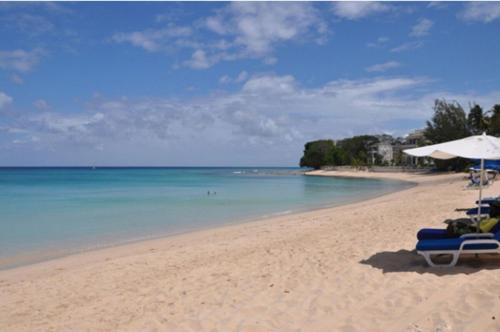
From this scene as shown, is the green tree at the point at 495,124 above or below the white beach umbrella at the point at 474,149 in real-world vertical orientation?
above

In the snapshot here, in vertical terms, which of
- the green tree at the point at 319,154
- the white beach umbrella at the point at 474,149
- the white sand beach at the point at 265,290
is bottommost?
the white sand beach at the point at 265,290

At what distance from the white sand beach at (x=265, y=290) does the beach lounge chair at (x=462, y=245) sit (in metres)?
0.21

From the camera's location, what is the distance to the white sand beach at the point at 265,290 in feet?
14.4

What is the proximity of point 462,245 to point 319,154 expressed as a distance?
105261mm

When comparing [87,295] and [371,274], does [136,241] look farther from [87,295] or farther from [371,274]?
[371,274]

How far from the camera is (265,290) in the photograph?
5.70 metres

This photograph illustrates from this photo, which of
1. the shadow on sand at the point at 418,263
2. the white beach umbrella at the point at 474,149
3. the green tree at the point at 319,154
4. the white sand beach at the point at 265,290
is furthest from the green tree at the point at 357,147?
the white beach umbrella at the point at 474,149

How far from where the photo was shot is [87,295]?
6.43 m

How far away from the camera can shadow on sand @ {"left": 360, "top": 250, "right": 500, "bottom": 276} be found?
5.73m

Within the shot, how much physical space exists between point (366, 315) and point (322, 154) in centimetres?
10598

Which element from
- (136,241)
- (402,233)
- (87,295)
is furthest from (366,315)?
(136,241)

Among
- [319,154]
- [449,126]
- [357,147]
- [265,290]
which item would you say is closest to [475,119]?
[449,126]

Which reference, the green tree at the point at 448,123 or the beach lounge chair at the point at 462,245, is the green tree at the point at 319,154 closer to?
the green tree at the point at 448,123

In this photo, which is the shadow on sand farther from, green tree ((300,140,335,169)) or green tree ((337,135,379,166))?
green tree ((300,140,335,169))
